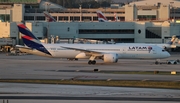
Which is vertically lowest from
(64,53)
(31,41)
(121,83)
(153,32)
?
(121,83)

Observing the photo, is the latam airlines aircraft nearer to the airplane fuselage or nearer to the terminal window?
the airplane fuselage

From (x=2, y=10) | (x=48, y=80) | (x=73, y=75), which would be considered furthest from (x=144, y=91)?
(x=2, y=10)

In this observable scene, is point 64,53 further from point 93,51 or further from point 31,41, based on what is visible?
point 31,41

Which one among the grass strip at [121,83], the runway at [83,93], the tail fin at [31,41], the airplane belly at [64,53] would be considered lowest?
the grass strip at [121,83]

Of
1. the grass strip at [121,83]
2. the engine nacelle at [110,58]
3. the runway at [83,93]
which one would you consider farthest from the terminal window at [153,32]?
the runway at [83,93]

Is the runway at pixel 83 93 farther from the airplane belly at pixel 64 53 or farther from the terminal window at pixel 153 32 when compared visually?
the terminal window at pixel 153 32

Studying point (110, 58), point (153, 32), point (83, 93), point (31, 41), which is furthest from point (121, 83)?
point (153, 32)

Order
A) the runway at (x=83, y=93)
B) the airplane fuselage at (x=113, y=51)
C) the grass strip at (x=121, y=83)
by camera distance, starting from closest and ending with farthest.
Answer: the runway at (x=83, y=93)
the grass strip at (x=121, y=83)
the airplane fuselage at (x=113, y=51)

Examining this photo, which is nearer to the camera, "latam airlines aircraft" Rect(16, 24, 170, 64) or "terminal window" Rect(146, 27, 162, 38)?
"latam airlines aircraft" Rect(16, 24, 170, 64)

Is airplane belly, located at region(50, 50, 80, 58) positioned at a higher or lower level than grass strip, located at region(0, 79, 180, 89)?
higher

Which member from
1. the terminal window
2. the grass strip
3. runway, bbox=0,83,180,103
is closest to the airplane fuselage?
the grass strip

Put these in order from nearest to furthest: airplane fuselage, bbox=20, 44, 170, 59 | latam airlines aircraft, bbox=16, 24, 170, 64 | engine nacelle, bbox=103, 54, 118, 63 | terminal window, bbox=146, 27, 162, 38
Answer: engine nacelle, bbox=103, 54, 118, 63 → latam airlines aircraft, bbox=16, 24, 170, 64 → airplane fuselage, bbox=20, 44, 170, 59 → terminal window, bbox=146, 27, 162, 38

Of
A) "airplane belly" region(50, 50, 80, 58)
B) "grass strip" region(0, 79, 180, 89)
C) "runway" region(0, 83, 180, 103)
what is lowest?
"grass strip" region(0, 79, 180, 89)

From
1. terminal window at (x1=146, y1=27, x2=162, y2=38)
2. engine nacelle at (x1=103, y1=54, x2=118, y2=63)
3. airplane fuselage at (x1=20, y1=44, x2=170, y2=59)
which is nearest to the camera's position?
engine nacelle at (x1=103, y1=54, x2=118, y2=63)
